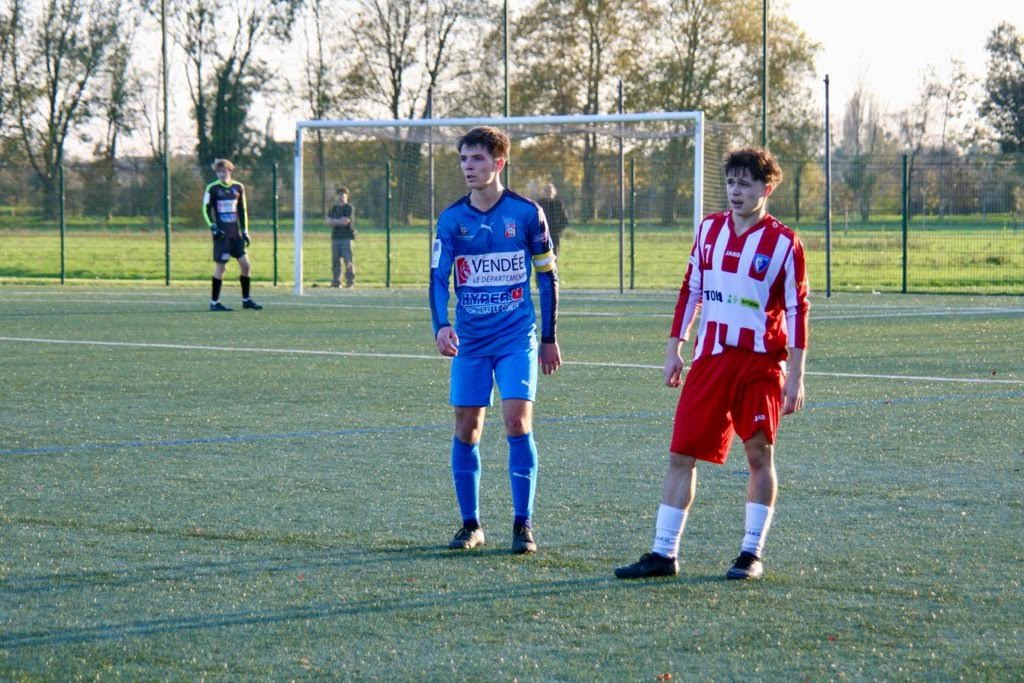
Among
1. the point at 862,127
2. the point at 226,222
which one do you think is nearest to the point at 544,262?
the point at 226,222

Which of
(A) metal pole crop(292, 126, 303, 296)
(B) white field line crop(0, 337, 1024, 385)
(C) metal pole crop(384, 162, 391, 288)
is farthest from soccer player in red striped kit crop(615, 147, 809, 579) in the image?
(C) metal pole crop(384, 162, 391, 288)

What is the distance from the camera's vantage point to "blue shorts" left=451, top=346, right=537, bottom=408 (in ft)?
18.8

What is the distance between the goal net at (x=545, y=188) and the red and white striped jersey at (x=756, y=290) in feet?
63.3

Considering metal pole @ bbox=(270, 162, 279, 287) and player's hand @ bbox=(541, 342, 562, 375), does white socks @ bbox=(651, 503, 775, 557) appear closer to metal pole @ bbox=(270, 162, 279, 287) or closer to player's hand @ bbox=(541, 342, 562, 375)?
player's hand @ bbox=(541, 342, 562, 375)

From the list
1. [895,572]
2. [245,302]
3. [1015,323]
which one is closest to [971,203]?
[1015,323]

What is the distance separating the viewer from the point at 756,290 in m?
5.17

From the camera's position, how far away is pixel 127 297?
23031 millimetres

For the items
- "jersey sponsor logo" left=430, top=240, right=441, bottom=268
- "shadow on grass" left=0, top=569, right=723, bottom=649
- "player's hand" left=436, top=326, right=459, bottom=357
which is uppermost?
"jersey sponsor logo" left=430, top=240, right=441, bottom=268

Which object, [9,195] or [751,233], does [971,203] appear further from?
[751,233]

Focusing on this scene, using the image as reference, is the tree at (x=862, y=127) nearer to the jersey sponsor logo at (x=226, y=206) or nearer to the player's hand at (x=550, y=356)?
the jersey sponsor logo at (x=226, y=206)

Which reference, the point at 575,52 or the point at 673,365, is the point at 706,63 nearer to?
the point at 575,52

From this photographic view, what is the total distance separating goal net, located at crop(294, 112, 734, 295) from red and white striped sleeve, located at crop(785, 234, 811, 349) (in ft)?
63.6

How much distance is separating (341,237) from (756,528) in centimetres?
2186

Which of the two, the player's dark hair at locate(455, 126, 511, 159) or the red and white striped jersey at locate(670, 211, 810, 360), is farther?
the player's dark hair at locate(455, 126, 511, 159)
